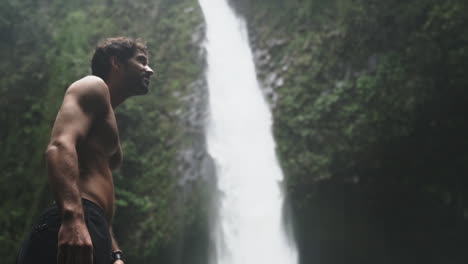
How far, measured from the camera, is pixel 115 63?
76.0 inches

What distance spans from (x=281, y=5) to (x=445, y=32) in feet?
10.6

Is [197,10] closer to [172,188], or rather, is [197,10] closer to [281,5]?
[281,5]

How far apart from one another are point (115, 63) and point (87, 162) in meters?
0.47

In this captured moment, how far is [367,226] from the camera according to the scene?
5.86 meters

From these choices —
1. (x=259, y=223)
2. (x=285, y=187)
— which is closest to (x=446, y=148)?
(x=285, y=187)

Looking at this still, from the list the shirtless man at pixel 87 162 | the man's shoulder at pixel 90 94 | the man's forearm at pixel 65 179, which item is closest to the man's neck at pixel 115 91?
the shirtless man at pixel 87 162

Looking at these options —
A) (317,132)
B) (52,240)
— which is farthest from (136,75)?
(317,132)

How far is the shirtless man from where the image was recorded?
1451 millimetres

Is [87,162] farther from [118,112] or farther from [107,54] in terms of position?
A: [118,112]

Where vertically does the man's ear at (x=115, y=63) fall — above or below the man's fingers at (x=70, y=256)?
above

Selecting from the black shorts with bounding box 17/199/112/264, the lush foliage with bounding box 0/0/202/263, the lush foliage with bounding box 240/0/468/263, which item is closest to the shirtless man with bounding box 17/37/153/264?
the black shorts with bounding box 17/199/112/264

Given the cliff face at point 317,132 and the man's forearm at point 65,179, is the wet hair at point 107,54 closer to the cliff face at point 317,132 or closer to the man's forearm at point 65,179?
the man's forearm at point 65,179

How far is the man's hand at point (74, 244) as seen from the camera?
4.60ft

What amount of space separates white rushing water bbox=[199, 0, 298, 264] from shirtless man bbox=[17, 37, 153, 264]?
431 cm
